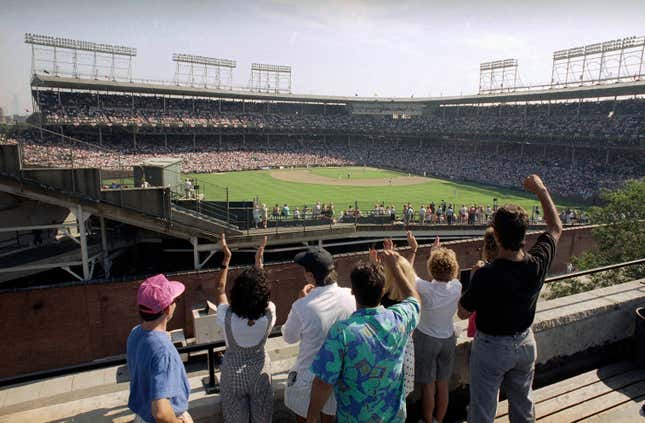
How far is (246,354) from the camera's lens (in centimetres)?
348

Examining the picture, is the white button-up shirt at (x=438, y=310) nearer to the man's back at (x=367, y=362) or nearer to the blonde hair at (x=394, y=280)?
the blonde hair at (x=394, y=280)

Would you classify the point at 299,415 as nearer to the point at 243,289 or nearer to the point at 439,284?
the point at 243,289

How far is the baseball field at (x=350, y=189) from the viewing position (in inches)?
1455

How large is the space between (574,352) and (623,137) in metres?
48.6

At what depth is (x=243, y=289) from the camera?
135 inches

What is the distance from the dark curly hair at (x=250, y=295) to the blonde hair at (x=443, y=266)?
5.41 ft

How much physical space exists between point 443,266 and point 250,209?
1506 centimetres

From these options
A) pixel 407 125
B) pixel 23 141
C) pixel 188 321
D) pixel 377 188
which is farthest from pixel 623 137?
pixel 23 141

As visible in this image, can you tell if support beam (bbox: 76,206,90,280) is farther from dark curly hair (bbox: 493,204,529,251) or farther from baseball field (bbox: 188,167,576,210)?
baseball field (bbox: 188,167,576,210)

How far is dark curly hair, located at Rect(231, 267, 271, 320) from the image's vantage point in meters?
3.42

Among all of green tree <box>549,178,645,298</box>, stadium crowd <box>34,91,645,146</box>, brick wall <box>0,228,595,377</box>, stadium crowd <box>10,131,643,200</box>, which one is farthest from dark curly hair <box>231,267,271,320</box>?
stadium crowd <box>34,91,645,146</box>

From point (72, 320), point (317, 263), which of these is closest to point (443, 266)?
point (317, 263)

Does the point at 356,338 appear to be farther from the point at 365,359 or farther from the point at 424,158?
the point at 424,158

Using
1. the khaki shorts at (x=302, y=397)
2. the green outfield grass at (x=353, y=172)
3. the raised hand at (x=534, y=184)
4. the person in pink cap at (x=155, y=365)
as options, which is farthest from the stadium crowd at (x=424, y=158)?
the raised hand at (x=534, y=184)
